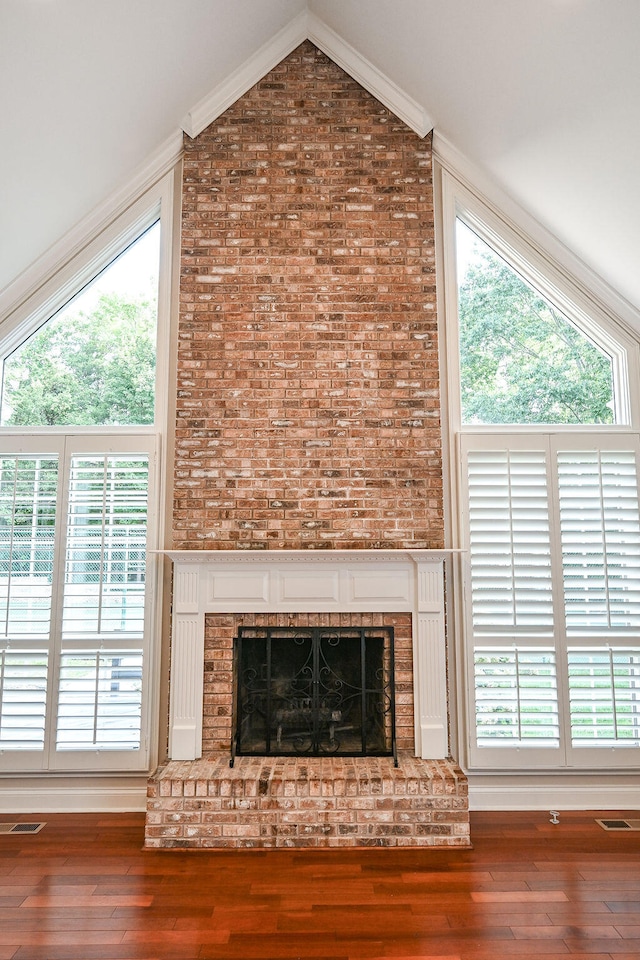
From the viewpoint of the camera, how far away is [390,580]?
380 cm

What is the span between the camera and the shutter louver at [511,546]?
3865mm

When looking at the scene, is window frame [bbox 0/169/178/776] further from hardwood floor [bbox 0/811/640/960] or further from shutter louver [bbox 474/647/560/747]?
shutter louver [bbox 474/647/560/747]

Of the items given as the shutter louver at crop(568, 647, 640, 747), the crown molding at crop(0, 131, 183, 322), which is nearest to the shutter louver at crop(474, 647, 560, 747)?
the shutter louver at crop(568, 647, 640, 747)

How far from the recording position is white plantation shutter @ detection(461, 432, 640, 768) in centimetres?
378

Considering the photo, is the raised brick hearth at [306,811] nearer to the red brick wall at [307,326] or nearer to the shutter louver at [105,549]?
the shutter louver at [105,549]

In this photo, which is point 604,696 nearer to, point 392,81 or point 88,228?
point 392,81

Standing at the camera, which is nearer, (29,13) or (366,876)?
(29,13)

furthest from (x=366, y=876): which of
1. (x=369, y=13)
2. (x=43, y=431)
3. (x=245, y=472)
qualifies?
(x=369, y=13)

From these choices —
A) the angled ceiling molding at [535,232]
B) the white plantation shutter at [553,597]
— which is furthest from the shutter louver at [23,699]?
the angled ceiling molding at [535,232]

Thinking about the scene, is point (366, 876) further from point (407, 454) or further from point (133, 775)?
point (407, 454)

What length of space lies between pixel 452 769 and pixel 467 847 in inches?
14.2

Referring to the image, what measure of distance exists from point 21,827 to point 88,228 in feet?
11.5

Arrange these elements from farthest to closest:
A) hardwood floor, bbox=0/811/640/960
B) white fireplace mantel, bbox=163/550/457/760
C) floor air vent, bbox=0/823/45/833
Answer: white fireplace mantel, bbox=163/550/457/760, floor air vent, bbox=0/823/45/833, hardwood floor, bbox=0/811/640/960

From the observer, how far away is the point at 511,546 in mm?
3896
